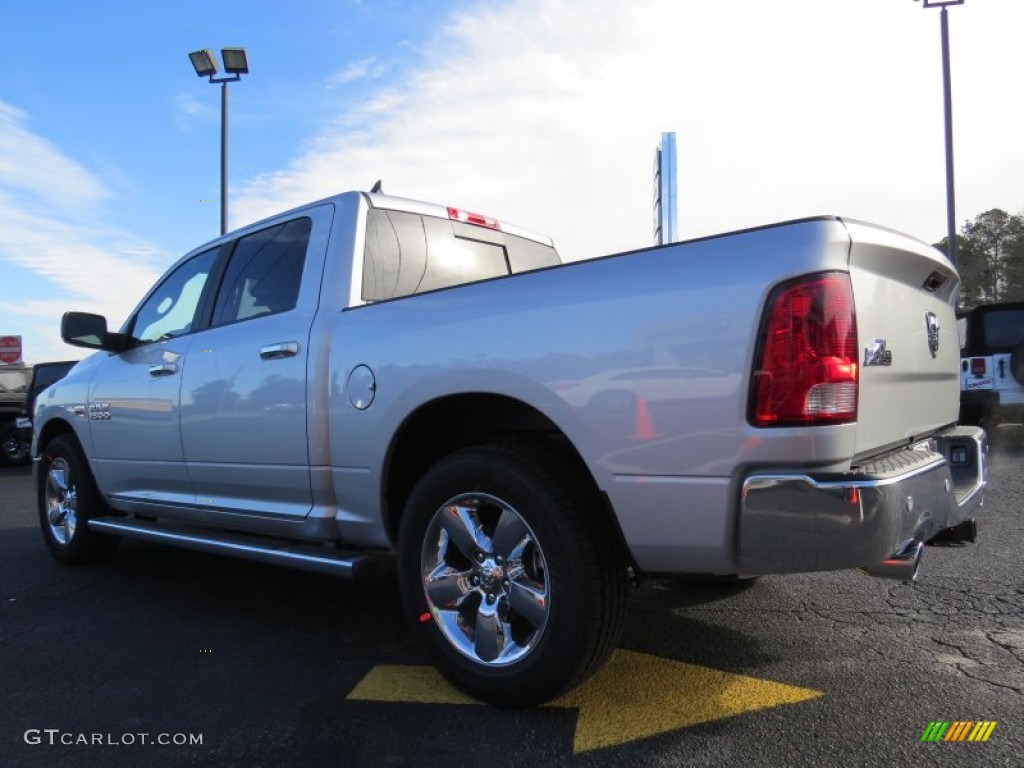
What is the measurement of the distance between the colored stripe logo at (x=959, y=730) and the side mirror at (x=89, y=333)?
456cm

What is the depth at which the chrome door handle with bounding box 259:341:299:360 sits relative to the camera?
340 cm

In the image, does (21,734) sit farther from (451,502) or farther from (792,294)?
(792,294)

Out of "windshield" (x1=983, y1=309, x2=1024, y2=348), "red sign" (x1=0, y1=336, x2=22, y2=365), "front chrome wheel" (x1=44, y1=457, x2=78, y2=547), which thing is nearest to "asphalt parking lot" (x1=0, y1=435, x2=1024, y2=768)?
"front chrome wheel" (x1=44, y1=457, x2=78, y2=547)

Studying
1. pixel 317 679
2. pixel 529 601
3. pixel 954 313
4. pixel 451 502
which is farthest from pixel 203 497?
pixel 954 313

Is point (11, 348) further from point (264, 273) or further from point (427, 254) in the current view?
point (427, 254)

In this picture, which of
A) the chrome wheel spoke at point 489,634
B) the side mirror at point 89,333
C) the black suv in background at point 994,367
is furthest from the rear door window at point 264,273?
the black suv in background at point 994,367

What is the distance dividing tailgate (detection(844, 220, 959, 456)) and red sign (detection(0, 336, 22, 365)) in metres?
22.5

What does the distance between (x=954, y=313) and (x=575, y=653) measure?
91.1 inches

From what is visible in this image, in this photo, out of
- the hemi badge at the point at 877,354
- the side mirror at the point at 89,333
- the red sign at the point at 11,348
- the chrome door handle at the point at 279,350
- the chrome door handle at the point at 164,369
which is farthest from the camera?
the red sign at the point at 11,348

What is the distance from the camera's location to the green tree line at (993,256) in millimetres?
39469

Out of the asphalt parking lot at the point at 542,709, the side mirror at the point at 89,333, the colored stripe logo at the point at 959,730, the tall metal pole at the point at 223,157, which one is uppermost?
the tall metal pole at the point at 223,157

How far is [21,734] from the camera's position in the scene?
2.69 metres

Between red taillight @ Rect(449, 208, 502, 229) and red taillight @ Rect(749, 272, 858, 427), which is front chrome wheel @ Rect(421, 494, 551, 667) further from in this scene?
red taillight @ Rect(449, 208, 502, 229)

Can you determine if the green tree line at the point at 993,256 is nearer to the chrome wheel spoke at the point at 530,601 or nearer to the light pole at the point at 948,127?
the light pole at the point at 948,127
